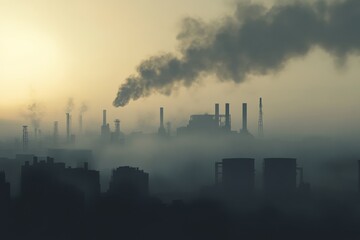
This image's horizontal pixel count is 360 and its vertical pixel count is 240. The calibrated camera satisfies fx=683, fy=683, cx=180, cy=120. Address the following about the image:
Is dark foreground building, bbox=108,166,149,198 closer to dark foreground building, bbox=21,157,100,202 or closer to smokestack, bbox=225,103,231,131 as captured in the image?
dark foreground building, bbox=21,157,100,202

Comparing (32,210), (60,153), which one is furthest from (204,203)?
(60,153)

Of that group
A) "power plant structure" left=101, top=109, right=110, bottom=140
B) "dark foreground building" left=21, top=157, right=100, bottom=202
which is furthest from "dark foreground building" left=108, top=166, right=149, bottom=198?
"power plant structure" left=101, top=109, right=110, bottom=140

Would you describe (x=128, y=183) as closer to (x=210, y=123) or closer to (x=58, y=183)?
(x=58, y=183)

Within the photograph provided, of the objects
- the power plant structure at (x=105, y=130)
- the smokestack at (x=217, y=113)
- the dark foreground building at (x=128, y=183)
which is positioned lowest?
the dark foreground building at (x=128, y=183)

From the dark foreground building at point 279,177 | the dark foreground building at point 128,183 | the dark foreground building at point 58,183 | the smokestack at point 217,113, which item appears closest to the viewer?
the dark foreground building at point 58,183

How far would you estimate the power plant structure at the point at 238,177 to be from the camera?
7394 centimetres

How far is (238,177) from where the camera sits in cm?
7444

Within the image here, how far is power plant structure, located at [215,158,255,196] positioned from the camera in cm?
7394

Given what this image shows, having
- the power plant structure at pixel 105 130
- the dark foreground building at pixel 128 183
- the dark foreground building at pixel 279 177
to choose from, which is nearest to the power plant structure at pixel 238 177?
the dark foreground building at pixel 279 177

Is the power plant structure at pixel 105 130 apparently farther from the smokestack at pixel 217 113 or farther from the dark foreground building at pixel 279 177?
the dark foreground building at pixel 279 177

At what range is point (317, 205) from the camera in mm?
75625

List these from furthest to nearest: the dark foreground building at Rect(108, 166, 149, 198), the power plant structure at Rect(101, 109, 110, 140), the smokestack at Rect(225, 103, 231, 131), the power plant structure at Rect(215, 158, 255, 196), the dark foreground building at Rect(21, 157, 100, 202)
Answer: the power plant structure at Rect(101, 109, 110, 140) < the smokestack at Rect(225, 103, 231, 131) < the power plant structure at Rect(215, 158, 255, 196) < the dark foreground building at Rect(108, 166, 149, 198) < the dark foreground building at Rect(21, 157, 100, 202)

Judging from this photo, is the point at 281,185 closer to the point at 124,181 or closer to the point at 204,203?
the point at 204,203

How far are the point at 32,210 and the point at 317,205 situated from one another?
31657 millimetres
